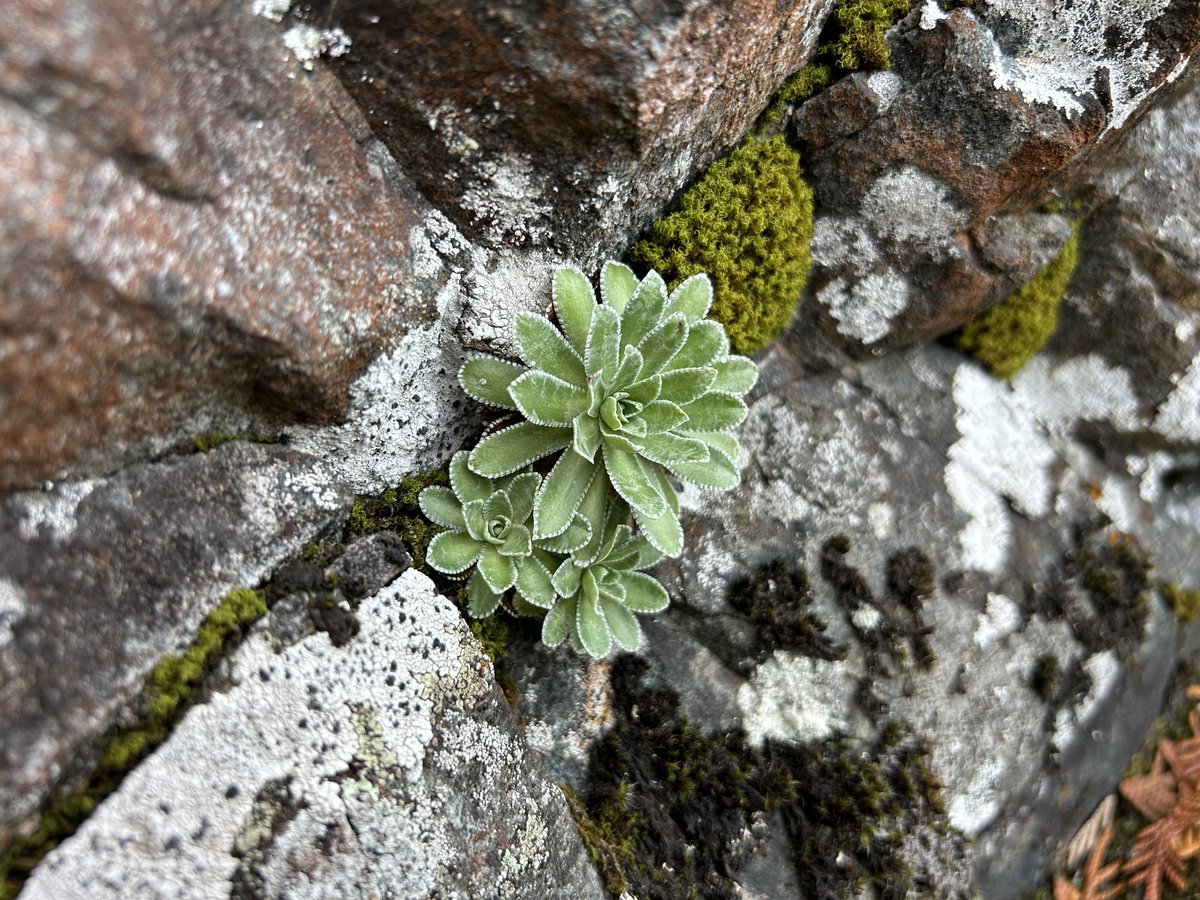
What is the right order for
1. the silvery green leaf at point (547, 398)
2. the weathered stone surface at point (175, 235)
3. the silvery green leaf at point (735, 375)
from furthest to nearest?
the silvery green leaf at point (735, 375) < the silvery green leaf at point (547, 398) < the weathered stone surface at point (175, 235)

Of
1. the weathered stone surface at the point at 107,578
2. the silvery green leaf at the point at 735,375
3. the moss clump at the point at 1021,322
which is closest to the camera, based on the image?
the weathered stone surface at the point at 107,578

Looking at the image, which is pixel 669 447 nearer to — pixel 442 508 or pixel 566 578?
pixel 566 578

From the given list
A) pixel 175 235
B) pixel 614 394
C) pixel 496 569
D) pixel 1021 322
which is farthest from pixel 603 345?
pixel 1021 322

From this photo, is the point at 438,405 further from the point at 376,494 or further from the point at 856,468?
the point at 856,468

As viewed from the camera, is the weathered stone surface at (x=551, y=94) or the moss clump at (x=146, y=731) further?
the weathered stone surface at (x=551, y=94)

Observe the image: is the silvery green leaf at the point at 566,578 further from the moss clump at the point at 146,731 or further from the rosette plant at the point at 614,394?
the moss clump at the point at 146,731

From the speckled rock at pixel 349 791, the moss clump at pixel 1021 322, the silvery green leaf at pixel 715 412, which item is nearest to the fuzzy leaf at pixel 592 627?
the speckled rock at pixel 349 791
